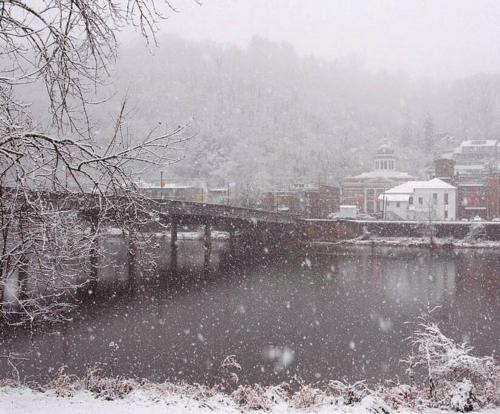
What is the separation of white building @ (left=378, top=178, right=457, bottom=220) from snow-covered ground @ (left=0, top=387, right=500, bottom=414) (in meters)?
73.1

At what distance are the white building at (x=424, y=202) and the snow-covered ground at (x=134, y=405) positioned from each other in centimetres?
7311

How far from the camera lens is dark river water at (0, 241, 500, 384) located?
53.1ft

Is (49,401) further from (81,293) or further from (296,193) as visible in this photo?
(296,193)

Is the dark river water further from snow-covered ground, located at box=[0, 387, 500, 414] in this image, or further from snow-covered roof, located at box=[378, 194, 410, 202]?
snow-covered roof, located at box=[378, 194, 410, 202]

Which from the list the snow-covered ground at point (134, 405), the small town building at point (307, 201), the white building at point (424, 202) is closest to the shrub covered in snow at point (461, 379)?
the snow-covered ground at point (134, 405)

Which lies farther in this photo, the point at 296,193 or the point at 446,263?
the point at 296,193

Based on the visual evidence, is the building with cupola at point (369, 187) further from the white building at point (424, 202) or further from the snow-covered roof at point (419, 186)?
the white building at point (424, 202)

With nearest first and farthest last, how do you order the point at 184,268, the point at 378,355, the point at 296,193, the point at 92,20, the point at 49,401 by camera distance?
the point at 92,20 → the point at 49,401 → the point at 378,355 → the point at 184,268 → the point at 296,193

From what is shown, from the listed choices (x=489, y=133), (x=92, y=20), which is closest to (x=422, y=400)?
(x=92, y=20)

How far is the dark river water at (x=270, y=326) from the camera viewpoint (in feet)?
53.1

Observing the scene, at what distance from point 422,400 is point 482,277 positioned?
1140 inches

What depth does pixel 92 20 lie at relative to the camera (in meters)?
5.53

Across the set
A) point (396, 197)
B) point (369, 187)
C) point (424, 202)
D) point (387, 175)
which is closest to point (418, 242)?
point (424, 202)

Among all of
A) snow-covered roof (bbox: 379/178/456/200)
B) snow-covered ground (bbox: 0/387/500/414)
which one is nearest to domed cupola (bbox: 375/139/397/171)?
snow-covered roof (bbox: 379/178/456/200)
